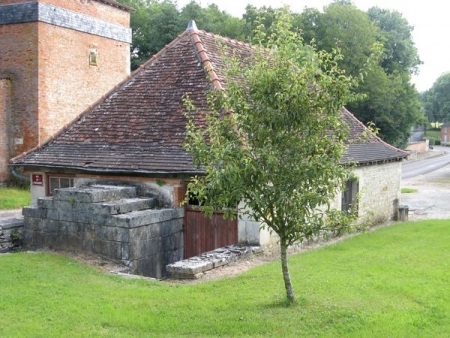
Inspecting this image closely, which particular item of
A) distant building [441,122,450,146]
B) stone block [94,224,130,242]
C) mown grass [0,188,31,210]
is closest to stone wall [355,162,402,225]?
stone block [94,224,130,242]

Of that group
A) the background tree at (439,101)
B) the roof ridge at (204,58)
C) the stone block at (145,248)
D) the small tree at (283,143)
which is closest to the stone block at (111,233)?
the stone block at (145,248)

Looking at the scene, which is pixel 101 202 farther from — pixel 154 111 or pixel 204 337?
pixel 204 337

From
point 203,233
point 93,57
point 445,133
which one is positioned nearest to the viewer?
point 203,233

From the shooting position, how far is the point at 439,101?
100250 millimetres

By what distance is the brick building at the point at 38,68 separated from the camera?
77.5ft

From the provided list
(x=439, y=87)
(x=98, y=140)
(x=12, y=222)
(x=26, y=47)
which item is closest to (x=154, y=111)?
(x=98, y=140)

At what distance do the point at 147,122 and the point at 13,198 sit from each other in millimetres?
10597

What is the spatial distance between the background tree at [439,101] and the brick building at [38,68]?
85.8 m

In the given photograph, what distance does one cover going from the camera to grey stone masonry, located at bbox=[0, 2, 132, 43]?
76.9ft

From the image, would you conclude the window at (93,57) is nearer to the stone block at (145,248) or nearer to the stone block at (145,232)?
the stone block at (145,232)

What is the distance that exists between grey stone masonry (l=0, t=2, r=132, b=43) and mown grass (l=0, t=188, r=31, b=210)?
Answer: 7701 millimetres

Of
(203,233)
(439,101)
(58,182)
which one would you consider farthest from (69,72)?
(439,101)

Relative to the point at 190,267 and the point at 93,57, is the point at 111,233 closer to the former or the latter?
the point at 190,267

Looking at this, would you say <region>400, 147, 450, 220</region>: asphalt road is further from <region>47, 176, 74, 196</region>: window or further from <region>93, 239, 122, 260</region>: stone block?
<region>93, 239, 122, 260</region>: stone block
